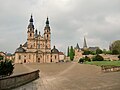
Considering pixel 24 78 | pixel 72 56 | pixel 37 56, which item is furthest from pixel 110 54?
pixel 24 78

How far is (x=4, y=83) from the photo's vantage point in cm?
1134

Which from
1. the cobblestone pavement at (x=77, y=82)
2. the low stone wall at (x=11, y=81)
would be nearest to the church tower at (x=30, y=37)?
the cobblestone pavement at (x=77, y=82)

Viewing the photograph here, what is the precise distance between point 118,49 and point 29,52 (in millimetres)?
53901

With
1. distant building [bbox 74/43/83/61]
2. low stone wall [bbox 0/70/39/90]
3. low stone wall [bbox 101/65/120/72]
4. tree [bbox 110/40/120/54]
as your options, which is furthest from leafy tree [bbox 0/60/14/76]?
distant building [bbox 74/43/83/61]

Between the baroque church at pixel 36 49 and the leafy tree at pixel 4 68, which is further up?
the baroque church at pixel 36 49

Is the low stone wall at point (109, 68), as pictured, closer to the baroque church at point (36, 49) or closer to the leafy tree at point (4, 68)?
the leafy tree at point (4, 68)

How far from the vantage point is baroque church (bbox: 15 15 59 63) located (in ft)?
352

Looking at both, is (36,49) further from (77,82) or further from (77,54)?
(77,82)

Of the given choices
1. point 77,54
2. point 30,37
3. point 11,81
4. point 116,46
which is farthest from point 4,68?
point 77,54

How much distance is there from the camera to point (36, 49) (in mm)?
109500

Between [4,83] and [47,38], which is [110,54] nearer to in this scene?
[47,38]

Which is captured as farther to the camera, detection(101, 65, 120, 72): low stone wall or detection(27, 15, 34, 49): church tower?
detection(27, 15, 34, 49): church tower

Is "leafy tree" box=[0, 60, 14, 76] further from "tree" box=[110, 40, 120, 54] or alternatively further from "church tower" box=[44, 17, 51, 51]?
"tree" box=[110, 40, 120, 54]

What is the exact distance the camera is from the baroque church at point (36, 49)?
107 m
